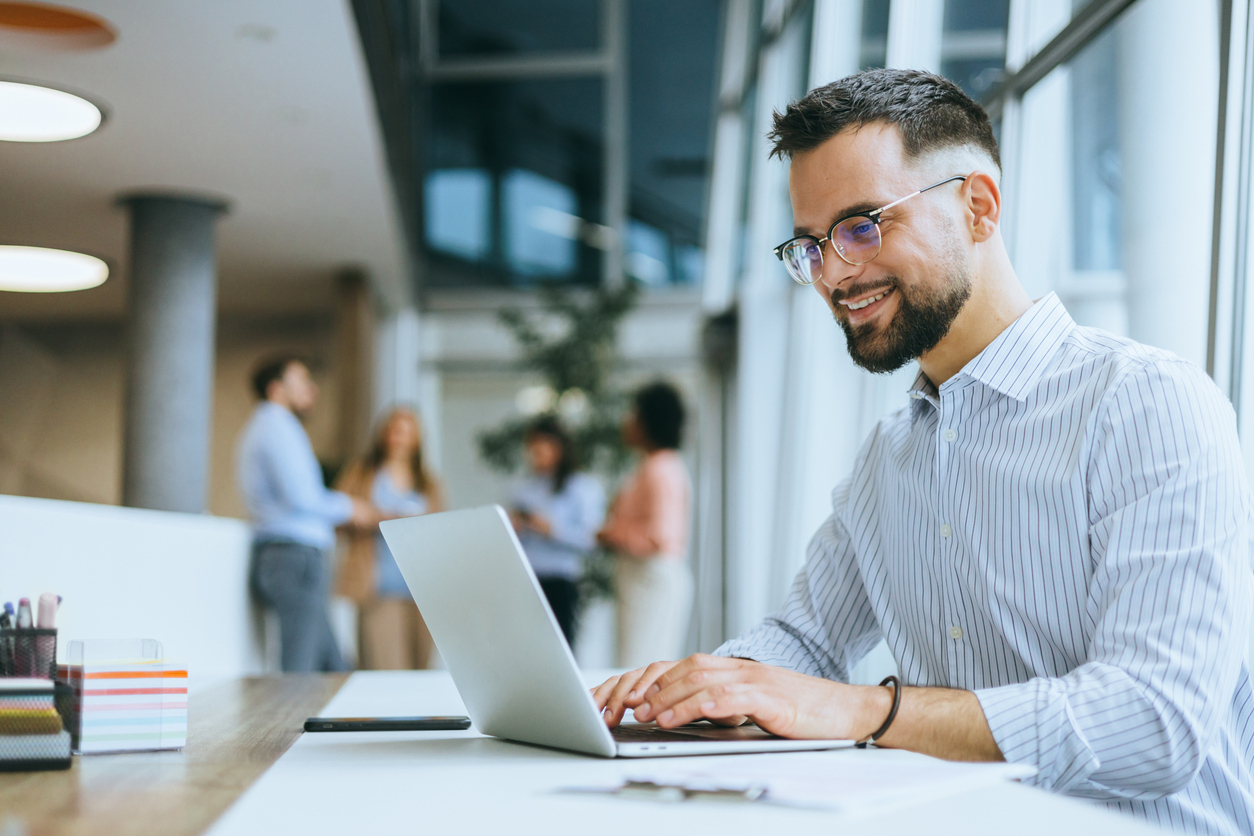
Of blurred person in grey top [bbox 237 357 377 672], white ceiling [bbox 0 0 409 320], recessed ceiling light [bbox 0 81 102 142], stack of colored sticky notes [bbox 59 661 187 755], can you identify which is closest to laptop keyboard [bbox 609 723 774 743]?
stack of colored sticky notes [bbox 59 661 187 755]

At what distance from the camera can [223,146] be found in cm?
471

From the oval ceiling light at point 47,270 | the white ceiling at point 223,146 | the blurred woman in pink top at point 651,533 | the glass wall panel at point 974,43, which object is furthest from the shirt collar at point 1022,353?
the oval ceiling light at point 47,270

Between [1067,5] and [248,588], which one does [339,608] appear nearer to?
[248,588]

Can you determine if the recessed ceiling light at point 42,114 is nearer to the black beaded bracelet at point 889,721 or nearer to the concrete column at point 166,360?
the concrete column at point 166,360

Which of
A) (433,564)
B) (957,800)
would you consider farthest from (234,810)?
(957,800)

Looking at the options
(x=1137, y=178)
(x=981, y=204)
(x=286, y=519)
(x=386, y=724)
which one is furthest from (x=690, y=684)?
(x=286, y=519)

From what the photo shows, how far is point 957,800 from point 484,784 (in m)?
0.37

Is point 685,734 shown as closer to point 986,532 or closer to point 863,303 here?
point 986,532

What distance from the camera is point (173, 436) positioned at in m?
5.20

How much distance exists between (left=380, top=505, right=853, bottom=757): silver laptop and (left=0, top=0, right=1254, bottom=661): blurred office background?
4.17 feet

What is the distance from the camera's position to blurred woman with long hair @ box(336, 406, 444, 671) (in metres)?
5.50

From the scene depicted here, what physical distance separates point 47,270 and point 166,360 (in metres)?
0.89

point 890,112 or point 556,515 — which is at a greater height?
point 890,112

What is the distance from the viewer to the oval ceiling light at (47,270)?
524 cm
